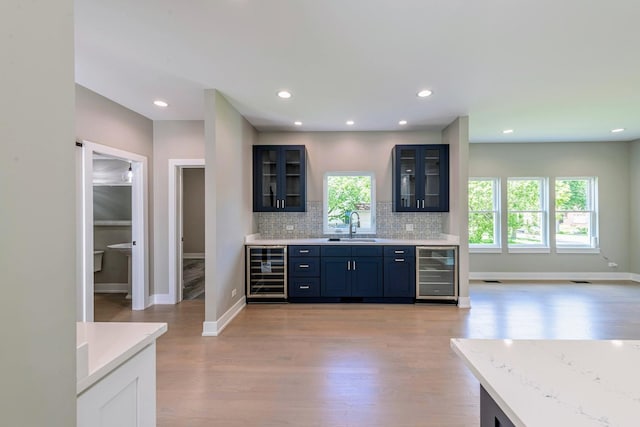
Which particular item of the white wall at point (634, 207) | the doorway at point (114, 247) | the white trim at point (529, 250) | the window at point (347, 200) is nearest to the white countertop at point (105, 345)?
the doorway at point (114, 247)

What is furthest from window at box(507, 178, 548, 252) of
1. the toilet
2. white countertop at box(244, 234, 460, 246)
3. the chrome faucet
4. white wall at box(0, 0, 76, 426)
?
the toilet

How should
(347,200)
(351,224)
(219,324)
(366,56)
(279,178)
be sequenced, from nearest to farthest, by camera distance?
(366,56) < (219,324) < (279,178) < (351,224) < (347,200)

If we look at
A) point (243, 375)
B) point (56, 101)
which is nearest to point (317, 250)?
point (243, 375)

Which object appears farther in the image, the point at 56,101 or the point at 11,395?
the point at 56,101

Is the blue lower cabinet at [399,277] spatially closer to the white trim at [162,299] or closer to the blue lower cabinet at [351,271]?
the blue lower cabinet at [351,271]

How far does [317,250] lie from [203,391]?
2486 mm

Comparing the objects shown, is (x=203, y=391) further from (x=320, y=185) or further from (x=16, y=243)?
(x=320, y=185)

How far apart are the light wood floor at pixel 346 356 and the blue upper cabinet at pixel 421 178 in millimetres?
1552

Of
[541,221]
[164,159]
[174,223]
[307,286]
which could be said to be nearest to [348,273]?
[307,286]

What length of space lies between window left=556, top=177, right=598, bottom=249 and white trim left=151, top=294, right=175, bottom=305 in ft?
23.4

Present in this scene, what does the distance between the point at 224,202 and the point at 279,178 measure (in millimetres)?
1351

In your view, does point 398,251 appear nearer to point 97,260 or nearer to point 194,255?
point 97,260

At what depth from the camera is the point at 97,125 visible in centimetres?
346

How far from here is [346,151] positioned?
4988 mm
